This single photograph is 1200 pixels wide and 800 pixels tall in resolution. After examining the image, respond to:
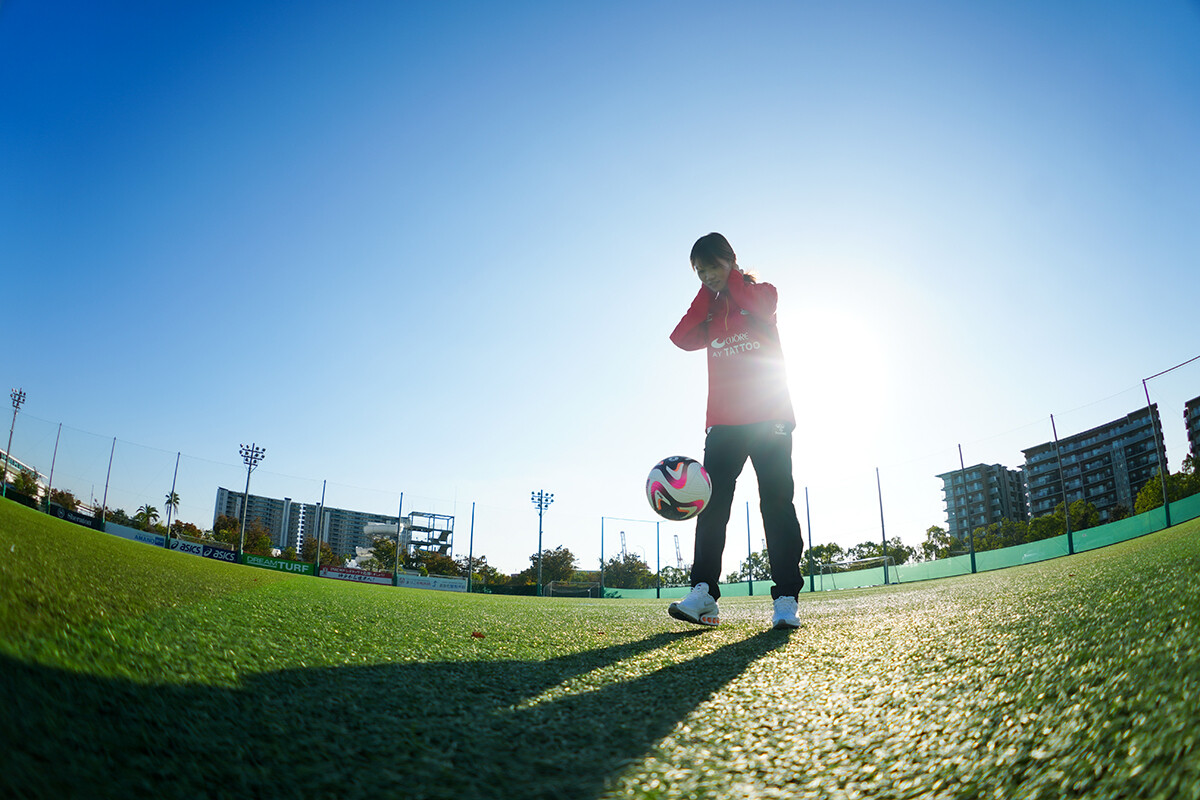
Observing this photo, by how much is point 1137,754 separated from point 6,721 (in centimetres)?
132

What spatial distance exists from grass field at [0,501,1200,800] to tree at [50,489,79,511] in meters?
43.2

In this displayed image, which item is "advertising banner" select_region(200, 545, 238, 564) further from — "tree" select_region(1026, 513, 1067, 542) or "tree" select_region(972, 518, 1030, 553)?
"tree" select_region(1026, 513, 1067, 542)

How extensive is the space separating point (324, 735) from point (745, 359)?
2.91m

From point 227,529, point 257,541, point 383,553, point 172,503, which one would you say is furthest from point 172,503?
point 227,529

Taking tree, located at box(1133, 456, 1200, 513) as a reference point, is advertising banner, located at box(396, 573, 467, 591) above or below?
below

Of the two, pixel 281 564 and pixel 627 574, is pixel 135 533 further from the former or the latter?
pixel 627 574

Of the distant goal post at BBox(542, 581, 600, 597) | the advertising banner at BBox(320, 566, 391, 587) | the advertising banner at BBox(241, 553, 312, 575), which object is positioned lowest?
the distant goal post at BBox(542, 581, 600, 597)

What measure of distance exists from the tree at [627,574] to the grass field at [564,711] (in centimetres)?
4273

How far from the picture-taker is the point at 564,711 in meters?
1.12

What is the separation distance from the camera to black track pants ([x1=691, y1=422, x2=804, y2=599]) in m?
3.04

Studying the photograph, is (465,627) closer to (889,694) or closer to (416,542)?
(889,694)

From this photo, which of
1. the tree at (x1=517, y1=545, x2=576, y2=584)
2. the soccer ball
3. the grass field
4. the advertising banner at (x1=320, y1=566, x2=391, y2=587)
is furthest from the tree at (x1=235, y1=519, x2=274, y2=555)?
the grass field

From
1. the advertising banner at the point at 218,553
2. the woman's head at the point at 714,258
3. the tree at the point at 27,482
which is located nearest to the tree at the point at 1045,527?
the woman's head at the point at 714,258

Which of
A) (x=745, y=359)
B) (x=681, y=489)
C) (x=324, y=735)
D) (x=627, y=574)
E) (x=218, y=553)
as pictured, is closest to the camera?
(x=324, y=735)
